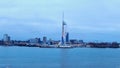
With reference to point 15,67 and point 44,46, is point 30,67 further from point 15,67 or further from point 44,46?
Answer: point 44,46

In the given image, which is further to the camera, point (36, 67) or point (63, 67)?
point (63, 67)

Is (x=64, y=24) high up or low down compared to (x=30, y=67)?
up

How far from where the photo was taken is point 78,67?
70250 millimetres

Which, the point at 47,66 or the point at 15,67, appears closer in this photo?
the point at 15,67

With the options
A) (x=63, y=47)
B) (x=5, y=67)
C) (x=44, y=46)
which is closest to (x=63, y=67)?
(x=5, y=67)

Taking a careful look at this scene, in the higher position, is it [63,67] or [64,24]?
[64,24]

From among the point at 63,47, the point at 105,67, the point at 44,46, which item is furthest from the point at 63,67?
the point at 44,46

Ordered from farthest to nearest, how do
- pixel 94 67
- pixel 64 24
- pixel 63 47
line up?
pixel 63 47 → pixel 64 24 → pixel 94 67

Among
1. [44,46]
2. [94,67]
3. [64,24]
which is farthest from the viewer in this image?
[44,46]

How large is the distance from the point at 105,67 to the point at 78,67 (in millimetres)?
4782

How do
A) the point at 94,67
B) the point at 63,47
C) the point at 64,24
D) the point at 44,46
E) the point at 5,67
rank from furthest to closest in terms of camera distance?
the point at 44,46
the point at 63,47
the point at 64,24
the point at 94,67
the point at 5,67

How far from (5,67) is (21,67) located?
3260 mm

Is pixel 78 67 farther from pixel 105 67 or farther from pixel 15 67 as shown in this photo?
pixel 15 67

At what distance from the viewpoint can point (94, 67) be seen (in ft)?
229
